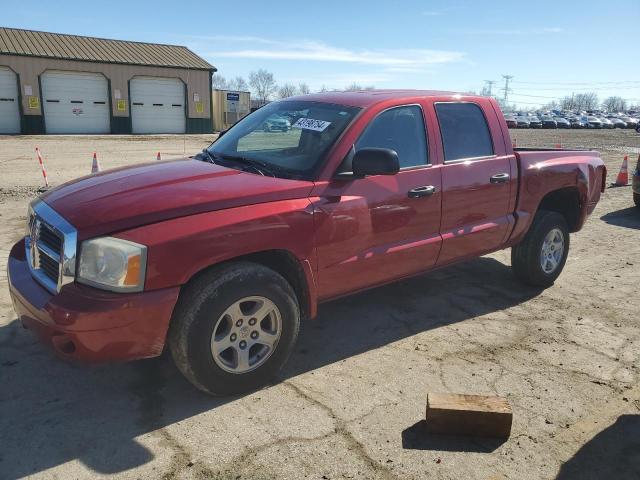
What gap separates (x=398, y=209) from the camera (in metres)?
3.87

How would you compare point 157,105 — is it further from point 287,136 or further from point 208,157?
point 287,136

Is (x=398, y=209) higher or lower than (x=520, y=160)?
lower

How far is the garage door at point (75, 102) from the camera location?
29.6 metres

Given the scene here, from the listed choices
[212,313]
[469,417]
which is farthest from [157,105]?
[469,417]

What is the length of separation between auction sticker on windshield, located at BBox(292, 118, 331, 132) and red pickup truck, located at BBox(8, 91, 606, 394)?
14mm

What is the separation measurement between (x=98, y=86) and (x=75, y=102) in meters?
1.64

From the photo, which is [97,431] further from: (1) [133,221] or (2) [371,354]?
(2) [371,354]

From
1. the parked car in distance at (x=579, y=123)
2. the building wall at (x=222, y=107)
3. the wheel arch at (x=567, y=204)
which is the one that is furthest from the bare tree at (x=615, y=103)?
the wheel arch at (x=567, y=204)

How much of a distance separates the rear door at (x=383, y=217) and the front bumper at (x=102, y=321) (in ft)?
3.71

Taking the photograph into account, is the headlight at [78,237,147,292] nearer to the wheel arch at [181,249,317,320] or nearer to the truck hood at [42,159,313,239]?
the truck hood at [42,159,313,239]

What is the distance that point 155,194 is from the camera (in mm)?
3127

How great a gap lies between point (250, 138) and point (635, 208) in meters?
8.53

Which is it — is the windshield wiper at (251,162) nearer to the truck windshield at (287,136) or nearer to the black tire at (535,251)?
the truck windshield at (287,136)

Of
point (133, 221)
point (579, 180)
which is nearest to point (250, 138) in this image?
point (133, 221)
